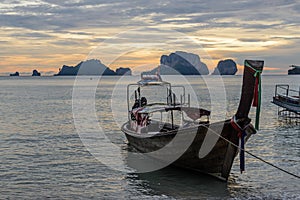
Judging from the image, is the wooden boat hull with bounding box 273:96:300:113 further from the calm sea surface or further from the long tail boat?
the long tail boat

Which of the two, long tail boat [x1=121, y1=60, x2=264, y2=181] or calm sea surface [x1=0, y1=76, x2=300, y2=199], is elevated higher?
long tail boat [x1=121, y1=60, x2=264, y2=181]

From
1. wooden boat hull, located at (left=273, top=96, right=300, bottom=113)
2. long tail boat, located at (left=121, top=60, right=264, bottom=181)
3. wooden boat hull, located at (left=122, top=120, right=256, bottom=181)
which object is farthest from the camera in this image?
wooden boat hull, located at (left=273, top=96, right=300, bottom=113)

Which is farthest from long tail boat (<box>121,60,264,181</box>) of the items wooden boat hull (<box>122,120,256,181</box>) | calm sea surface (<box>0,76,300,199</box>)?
calm sea surface (<box>0,76,300,199</box>)

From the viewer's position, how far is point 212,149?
55.5 feet

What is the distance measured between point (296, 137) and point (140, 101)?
1178 cm

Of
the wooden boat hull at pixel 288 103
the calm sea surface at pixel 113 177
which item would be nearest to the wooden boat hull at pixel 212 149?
the calm sea surface at pixel 113 177

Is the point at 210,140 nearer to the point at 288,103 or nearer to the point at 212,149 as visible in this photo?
the point at 212,149

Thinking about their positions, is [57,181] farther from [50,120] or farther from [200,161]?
[50,120]

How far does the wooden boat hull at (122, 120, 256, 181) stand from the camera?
1625cm

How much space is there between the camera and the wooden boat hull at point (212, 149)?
53.3 ft

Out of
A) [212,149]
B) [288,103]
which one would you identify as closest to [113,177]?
[212,149]

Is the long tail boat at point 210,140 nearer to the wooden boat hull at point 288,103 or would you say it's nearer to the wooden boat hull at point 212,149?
the wooden boat hull at point 212,149

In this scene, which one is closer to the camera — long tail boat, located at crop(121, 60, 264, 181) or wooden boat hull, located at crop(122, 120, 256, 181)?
long tail boat, located at crop(121, 60, 264, 181)

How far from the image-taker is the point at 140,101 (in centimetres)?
2495
